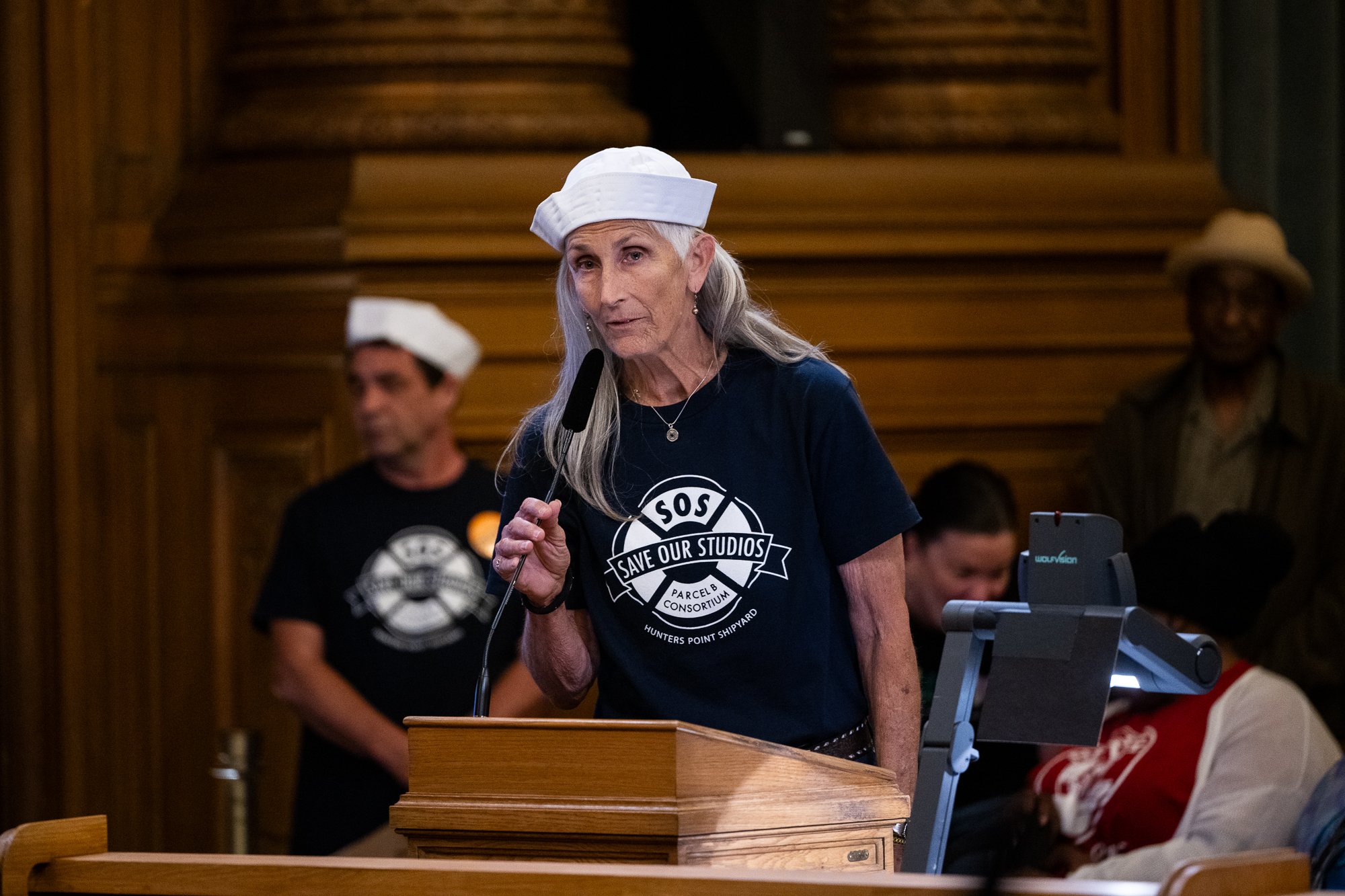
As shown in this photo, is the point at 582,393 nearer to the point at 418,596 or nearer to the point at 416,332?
the point at 418,596

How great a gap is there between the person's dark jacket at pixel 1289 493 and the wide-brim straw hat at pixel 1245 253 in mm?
195

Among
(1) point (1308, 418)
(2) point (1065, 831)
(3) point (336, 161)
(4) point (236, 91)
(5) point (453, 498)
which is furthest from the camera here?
(4) point (236, 91)

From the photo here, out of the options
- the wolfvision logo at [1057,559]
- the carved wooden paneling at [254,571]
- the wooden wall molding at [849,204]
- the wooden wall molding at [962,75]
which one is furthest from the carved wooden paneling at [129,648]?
the wolfvision logo at [1057,559]

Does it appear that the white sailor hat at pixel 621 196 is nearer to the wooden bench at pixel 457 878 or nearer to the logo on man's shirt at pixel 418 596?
the wooden bench at pixel 457 878

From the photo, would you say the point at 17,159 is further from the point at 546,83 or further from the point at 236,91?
the point at 546,83

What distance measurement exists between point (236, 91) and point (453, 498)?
1.58 metres

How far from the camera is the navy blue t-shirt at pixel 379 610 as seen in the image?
371 centimetres

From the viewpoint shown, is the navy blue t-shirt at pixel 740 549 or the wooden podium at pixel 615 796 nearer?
the wooden podium at pixel 615 796

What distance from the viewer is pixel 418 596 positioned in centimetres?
376

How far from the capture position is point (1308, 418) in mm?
4262

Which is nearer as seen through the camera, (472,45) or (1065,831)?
(1065,831)

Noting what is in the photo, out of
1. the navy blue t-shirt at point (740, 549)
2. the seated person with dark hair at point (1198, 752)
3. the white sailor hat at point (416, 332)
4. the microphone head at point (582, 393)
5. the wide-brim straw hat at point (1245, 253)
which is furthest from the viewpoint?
the wide-brim straw hat at point (1245, 253)

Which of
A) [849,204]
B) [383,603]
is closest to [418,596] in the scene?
[383,603]

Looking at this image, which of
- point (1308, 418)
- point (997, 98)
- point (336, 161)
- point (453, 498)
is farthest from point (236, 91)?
point (1308, 418)
